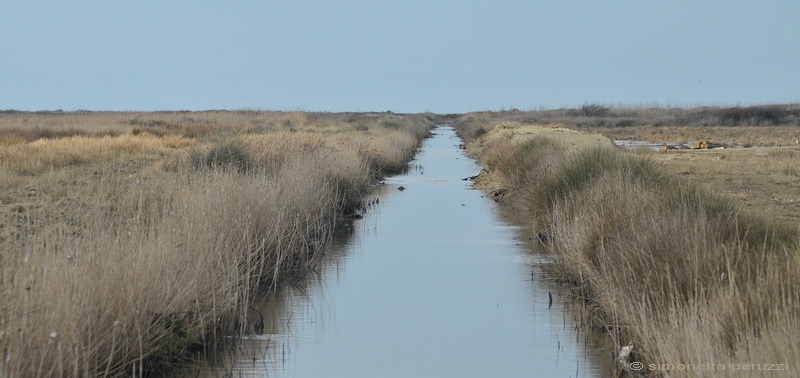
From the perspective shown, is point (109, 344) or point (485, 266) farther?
point (485, 266)

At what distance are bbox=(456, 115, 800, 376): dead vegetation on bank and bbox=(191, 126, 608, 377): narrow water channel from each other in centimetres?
61

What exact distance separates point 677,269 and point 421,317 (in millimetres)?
3373

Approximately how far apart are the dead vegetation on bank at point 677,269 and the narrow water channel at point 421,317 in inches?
24.1

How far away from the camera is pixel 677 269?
729 centimetres

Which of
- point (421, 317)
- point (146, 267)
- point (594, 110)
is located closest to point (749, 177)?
point (421, 317)

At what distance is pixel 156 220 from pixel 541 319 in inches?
174

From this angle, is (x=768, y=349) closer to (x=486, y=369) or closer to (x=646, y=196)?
(x=486, y=369)

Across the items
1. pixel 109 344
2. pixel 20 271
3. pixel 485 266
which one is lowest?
pixel 485 266

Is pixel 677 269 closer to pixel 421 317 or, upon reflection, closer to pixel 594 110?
pixel 421 317

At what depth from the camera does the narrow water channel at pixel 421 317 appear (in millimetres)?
7865

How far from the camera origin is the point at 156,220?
977 centimetres

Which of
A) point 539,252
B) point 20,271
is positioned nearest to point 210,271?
point 20,271

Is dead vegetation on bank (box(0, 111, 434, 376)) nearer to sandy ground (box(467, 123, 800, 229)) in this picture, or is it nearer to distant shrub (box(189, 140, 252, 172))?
distant shrub (box(189, 140, 252, 172))

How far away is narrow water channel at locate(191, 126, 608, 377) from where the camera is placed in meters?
7.86
